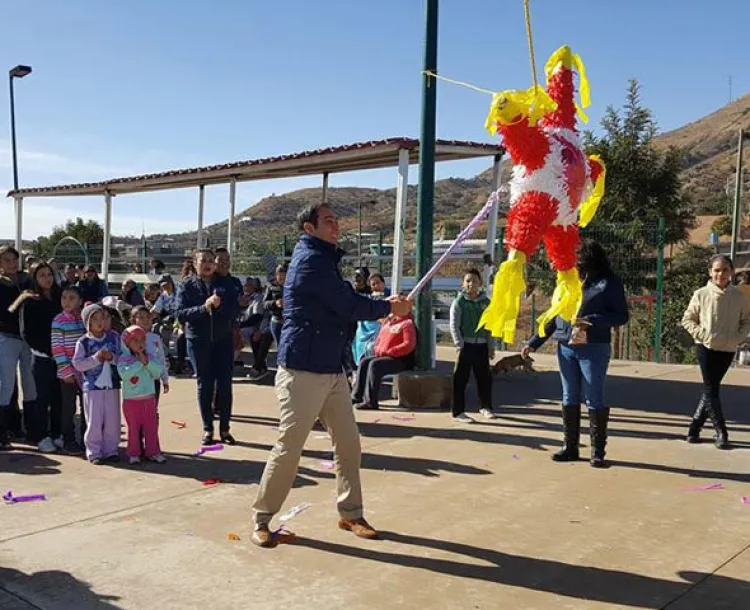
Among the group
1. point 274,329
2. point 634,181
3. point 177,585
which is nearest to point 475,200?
point 634,181

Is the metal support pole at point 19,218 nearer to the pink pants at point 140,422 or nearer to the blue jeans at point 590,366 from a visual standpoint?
the pink pants at point 140,422

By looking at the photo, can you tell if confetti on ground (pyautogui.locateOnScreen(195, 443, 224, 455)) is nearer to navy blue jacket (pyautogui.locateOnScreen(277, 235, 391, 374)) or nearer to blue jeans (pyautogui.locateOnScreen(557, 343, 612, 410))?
navy blue jacket (pyautogui.locateOnScreen(277, 235, 391, 374))

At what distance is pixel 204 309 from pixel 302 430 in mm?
2673

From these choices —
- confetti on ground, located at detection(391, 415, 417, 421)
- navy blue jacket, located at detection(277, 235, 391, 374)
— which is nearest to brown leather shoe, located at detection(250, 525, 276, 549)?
Result: navy blue jacket, located at detection(277, 235, 391, 374)

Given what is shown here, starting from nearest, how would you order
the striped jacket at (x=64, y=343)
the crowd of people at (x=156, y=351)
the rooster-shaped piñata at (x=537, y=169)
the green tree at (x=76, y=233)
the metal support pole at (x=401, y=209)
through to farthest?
1. the rooster-shaped piñata at (x=537, y=169)
2. the crowd of people at (x=156, y=351)
3. the striped jacket at (x=64, y=343)
4. the metal support pole at (x=401, y=209)
5. the green tree at (x=76, y=233)

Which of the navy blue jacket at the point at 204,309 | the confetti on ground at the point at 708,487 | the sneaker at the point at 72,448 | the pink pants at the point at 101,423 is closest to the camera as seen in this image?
the confetti on ground at the point at 708,487

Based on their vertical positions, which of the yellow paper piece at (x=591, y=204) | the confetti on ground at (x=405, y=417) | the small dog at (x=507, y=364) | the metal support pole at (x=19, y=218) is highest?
the metal support pole at (x=19, y=218)

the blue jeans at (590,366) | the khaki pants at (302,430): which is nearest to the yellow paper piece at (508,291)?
the khaki pants at (302,430)

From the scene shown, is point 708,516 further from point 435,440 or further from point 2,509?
point 2,509

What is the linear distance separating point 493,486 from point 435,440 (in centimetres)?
145

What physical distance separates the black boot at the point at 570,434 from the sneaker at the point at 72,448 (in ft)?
12.7

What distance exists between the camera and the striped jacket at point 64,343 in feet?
20.4

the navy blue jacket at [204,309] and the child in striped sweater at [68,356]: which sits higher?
the navy blue jacket at [204,309]

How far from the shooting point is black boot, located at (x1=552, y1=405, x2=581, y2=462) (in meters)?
6.04
